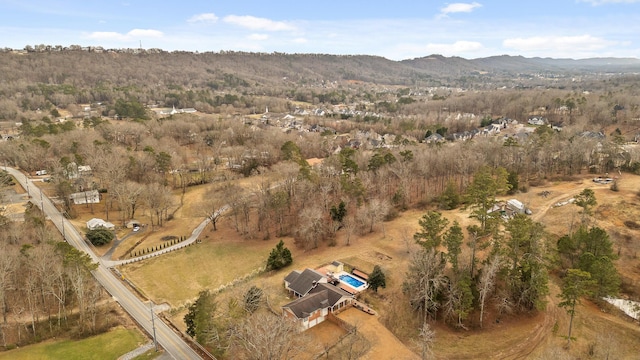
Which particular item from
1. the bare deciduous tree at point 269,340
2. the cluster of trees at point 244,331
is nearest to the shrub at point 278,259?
the cluster of trees at point 244,331

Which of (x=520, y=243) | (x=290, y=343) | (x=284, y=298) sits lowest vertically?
(x=284, y=298)

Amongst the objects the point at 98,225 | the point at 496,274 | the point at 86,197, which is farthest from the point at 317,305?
the point at 86,197

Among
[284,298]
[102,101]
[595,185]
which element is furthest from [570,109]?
[102,101]

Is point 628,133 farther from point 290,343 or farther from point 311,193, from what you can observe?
point 290,343

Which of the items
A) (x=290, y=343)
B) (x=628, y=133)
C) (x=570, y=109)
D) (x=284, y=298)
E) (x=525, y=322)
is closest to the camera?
(x=290, y=343)

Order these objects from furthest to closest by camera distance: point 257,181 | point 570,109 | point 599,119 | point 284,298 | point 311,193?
point 570,109 → point 599,119 → point 257,181 → point 311,193 → point 284,298

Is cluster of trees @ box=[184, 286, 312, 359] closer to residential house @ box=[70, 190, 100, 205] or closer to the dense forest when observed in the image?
the dense forest

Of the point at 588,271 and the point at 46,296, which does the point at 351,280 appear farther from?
the point at 46,296
